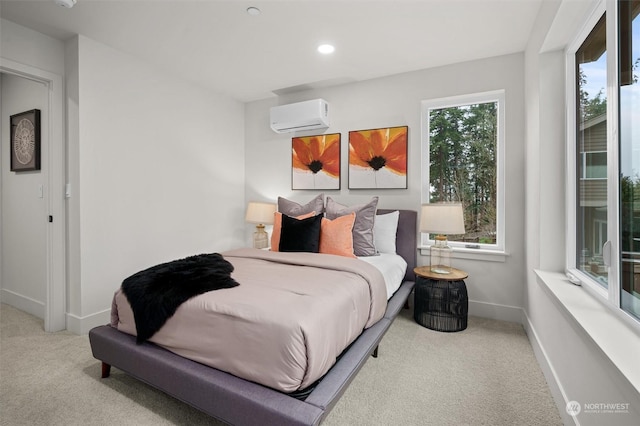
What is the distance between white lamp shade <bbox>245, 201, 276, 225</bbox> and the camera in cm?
396

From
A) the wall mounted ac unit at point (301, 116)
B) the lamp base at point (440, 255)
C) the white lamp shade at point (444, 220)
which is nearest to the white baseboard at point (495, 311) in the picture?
the lamp base at point (440, 255)

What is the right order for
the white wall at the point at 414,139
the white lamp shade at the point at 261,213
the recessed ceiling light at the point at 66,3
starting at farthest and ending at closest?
the white lamp shade at the point at 261,213
the white wall at the point at 414,139
the recessed ceiling light at the point at 66,3

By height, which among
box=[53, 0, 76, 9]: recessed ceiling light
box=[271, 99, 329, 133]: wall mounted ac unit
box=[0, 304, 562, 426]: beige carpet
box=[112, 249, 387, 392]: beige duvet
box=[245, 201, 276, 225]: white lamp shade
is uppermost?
box=[53, 0, 76, 9]: recessed ceiling light

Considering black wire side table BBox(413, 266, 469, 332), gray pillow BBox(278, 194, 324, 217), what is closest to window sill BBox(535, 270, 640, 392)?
black wire side table BBox(413, 266, 469, 332)

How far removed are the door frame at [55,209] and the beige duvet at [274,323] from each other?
4.28ft

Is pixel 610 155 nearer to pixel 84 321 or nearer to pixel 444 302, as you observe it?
pixel 444 302

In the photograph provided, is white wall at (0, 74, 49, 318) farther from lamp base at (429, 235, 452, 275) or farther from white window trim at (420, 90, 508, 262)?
white window trim at (420, 90, 508, 262)

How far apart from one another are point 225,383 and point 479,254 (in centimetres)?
263

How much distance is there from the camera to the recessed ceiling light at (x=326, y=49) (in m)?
2.81

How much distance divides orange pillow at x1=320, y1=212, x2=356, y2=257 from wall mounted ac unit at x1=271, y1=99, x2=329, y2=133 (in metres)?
1.40

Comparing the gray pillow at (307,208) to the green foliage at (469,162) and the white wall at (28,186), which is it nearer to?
the green foliage at (469,162)

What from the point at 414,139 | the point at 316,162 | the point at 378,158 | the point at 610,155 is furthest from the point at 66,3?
the point at 610,155

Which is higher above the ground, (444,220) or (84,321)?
(444,220)

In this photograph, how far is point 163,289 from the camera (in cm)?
176
